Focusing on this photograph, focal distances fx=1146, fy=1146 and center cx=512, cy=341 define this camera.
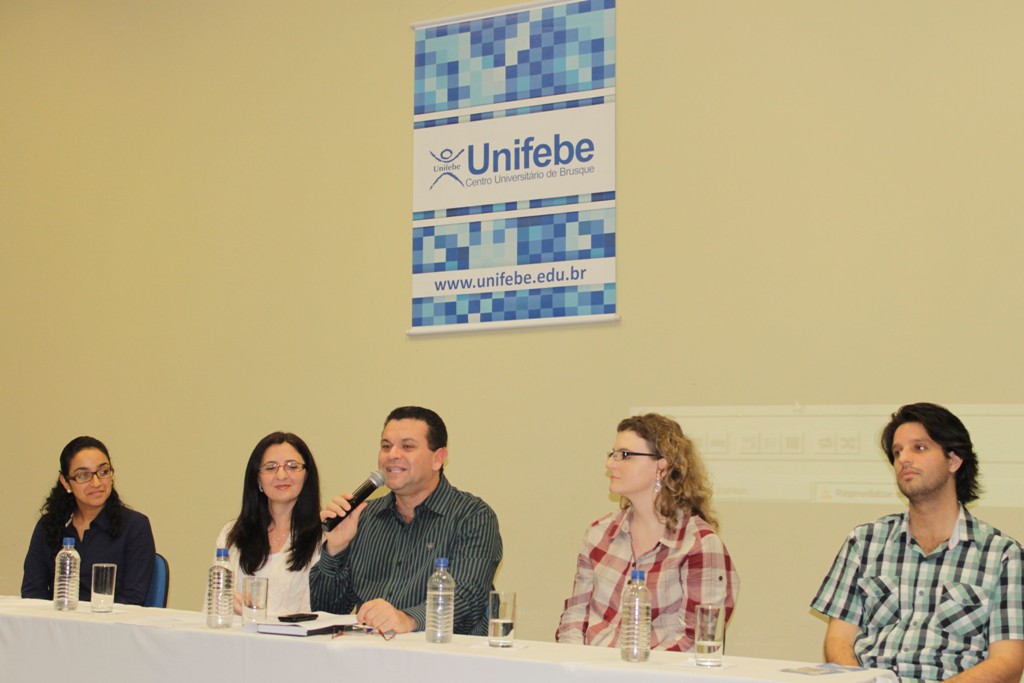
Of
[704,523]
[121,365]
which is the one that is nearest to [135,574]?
[121,365]

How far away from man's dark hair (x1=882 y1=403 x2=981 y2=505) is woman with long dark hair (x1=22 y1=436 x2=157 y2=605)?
9.02ft

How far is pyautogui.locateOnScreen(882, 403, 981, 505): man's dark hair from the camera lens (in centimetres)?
317

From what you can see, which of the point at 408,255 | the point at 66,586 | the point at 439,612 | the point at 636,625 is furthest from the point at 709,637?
the point at 408,255

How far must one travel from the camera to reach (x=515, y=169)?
181 inches

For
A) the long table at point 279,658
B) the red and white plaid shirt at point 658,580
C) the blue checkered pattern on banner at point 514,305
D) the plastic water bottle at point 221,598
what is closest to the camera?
the long table at point 279,658

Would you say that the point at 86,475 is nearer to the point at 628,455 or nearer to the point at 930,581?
the point at 628,455

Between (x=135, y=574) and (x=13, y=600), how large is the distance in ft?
2.44

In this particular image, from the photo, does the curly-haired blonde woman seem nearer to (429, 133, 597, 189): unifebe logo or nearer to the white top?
the white top

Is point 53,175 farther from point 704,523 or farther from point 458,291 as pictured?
point 704,523

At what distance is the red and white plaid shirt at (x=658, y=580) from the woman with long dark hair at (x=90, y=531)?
179 centimetres

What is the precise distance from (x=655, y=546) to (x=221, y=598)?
123 centimetres

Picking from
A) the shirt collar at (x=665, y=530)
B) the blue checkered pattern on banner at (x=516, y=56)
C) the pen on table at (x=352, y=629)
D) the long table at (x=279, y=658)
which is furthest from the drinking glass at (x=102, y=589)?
the blue checkered pattern on banner at (x=516, y=56)

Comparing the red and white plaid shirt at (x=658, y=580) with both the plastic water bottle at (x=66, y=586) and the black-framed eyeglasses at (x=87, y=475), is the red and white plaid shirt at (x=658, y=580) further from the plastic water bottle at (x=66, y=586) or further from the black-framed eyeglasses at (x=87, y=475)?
the black-framed eyeglasses at (x=87, y=475)

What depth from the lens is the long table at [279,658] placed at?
2.39 m
